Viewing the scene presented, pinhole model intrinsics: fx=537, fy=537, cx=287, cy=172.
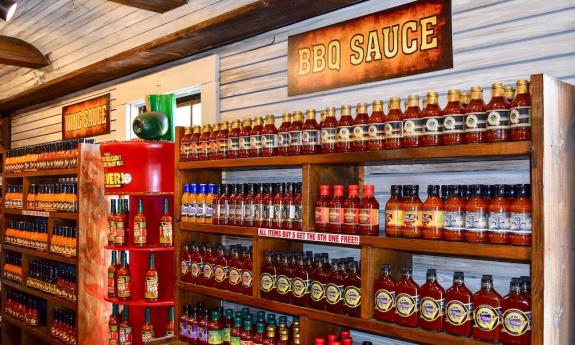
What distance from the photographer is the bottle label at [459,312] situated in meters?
2.05

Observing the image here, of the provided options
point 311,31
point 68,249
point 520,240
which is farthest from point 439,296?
point 68,249

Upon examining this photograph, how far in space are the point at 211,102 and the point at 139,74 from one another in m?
1.30

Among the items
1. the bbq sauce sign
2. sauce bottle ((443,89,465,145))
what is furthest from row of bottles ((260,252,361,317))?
the bbq sauce sign

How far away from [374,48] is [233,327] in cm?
175

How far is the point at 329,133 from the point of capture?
8.42ft

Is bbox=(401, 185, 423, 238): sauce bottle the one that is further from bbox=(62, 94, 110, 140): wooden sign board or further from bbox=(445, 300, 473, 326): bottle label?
bbox=(62, 94, 110, 140): wooden sign board

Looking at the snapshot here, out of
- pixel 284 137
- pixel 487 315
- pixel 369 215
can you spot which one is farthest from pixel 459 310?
pixel 284 137

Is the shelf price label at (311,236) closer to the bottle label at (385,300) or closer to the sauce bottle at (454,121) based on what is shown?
the bottle label at (385,300)

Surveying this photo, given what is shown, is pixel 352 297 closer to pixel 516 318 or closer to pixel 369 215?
pixel 369 215

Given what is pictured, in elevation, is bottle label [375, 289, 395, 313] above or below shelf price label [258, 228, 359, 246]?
below

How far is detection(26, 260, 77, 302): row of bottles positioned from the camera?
469cm

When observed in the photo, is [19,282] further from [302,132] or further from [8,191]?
[302,132]

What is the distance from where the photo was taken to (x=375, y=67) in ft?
9.69

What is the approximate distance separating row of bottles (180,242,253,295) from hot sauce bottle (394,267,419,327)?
3.15ft
